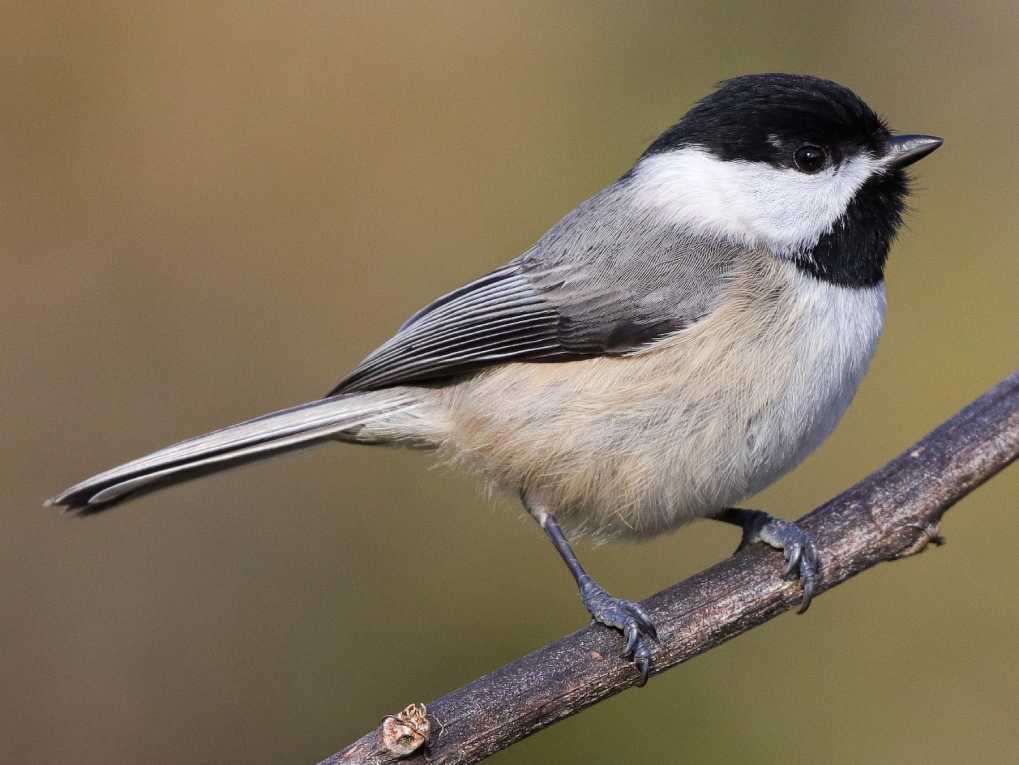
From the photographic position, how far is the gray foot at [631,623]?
86.7 inches

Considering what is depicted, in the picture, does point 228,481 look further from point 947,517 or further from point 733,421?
point 947,517

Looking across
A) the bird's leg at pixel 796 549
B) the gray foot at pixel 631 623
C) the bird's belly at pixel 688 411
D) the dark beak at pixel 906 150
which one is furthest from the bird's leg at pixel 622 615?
the dark beak at pixel 906 150

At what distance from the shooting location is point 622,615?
2.29 m

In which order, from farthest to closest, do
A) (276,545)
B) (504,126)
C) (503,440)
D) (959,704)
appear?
(504,126), (276,545), (959,704), (503,440)

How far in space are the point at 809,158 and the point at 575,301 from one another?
600mm

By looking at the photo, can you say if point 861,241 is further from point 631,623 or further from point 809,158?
point 631,623

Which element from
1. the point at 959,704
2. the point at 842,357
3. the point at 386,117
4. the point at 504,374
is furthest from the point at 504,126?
the point at 959,704

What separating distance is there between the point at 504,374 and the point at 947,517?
1.50m

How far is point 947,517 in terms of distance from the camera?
10.9 feet

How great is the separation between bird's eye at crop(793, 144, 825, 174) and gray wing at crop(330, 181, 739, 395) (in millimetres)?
228

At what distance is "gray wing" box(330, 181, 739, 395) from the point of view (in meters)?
2.52

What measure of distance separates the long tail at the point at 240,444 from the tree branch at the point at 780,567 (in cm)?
81

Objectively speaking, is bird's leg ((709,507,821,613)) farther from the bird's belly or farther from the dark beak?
the dark beak

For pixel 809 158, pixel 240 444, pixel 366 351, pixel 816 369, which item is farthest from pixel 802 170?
pixel 366 351
